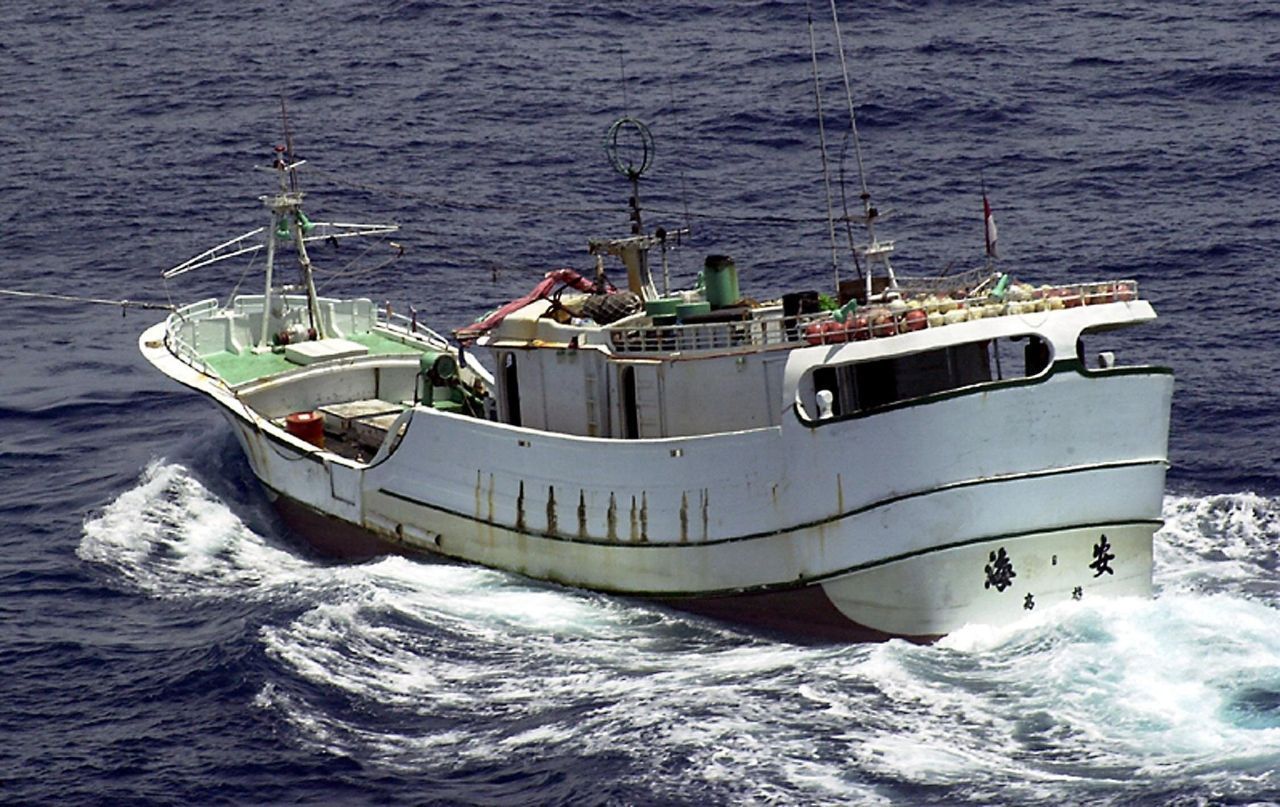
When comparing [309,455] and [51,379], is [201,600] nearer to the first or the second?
[309,455]

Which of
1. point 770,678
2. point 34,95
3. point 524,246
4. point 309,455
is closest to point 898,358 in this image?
point 770,678

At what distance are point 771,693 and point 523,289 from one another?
76.1 feet

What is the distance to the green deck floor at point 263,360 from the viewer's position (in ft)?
131

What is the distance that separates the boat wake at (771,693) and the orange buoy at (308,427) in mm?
4391

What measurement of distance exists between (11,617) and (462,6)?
151 ft

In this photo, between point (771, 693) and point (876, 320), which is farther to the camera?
point (876, 320)

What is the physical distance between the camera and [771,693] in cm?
2669

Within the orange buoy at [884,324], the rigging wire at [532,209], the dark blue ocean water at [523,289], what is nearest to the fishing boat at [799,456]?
the orange buoy at [884,324]

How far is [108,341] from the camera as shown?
47250mm

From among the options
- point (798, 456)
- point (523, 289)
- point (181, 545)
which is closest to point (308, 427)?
point (181, 545)

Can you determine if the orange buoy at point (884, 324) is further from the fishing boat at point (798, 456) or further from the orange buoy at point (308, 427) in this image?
the orange buoy at point (308, 427)

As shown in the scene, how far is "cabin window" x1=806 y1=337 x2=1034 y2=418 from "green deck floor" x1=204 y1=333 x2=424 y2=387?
45.6 feet

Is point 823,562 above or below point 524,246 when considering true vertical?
below

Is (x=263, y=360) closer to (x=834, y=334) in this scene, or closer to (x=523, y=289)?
(x=523, y=289)
